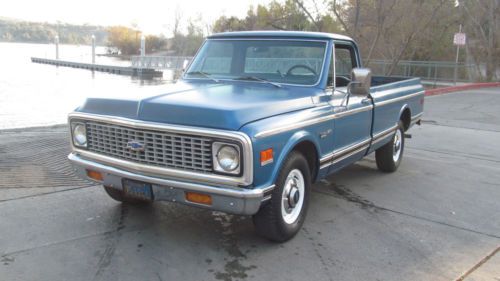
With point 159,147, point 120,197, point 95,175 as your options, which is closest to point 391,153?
point 120,197

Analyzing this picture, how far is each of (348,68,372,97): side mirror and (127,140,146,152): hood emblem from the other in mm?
2278

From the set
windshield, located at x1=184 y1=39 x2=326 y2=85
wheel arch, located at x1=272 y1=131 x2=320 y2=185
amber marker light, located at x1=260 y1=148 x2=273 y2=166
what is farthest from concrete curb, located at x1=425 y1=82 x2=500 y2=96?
amber marker light, located at x1=260 y1=148 x2=273 y2=166

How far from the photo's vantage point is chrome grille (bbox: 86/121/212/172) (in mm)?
3553

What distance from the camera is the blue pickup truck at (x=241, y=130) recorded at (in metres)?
3.50

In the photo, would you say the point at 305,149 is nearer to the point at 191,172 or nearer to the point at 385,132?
the point at 191,172

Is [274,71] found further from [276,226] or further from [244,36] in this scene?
[276,226]

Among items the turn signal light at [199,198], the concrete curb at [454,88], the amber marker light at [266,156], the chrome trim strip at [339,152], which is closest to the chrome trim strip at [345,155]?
the chrome trim strip at [339,152]

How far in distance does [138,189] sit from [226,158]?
838 millimetres

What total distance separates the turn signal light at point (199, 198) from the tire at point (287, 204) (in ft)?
1.73

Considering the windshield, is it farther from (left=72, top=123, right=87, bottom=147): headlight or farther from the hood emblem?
the hood emblem

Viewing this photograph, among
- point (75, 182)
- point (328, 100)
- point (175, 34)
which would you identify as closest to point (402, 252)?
point (328, 100)

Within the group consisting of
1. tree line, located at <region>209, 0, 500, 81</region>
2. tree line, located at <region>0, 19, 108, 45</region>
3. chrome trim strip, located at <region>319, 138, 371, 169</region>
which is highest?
tree line, located at <region>0, 19, 108, 45</region>

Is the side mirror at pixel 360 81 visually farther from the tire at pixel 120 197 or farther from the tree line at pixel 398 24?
the tree line at pixel 398 24

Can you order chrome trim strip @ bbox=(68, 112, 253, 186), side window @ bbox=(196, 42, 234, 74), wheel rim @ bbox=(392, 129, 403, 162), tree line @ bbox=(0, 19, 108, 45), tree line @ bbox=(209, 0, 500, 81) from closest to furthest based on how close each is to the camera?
1. chrome trim strip @ bbox=(68, 112, 253, 186)
2. side window @ bbox=(196, 42, 234, 74)
3. wheel rim @ bbox=(392, 129, 403, 162)
4. tree line @ bbox=(209, 0, 500, 81)
5. tree line @ bbox=(0, 19, 108, 45)
